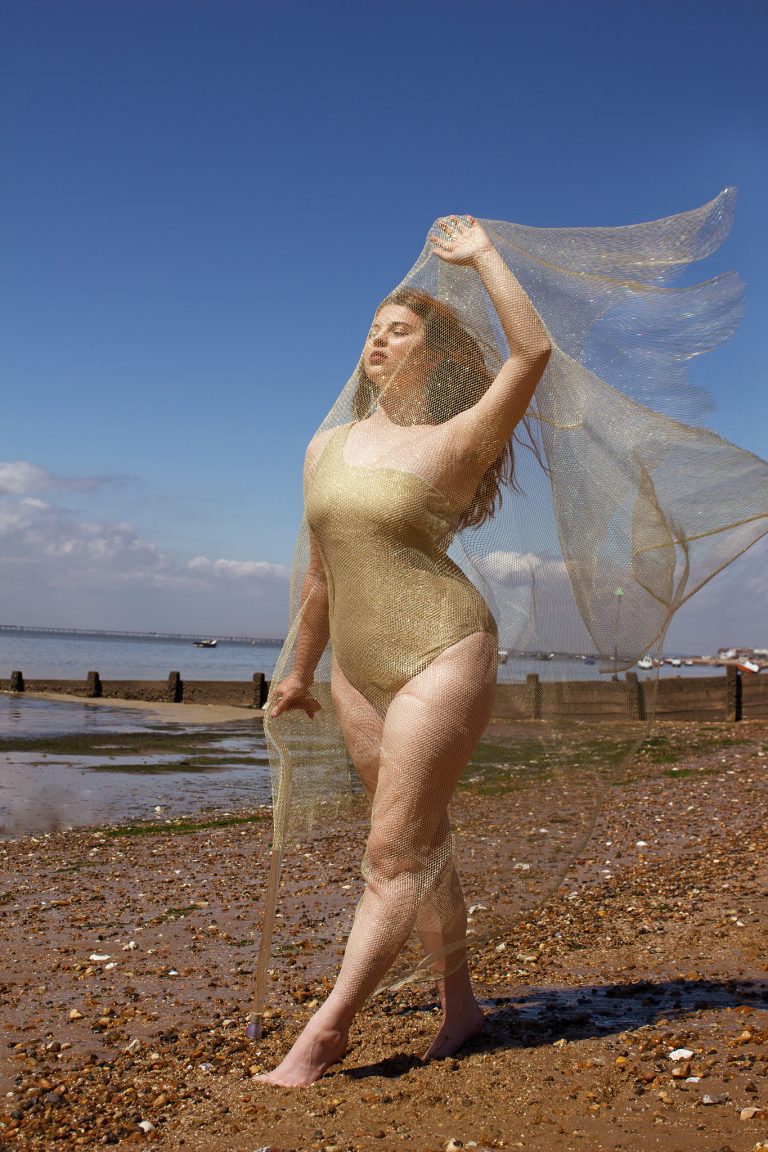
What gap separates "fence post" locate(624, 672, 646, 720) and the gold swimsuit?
0.81 m

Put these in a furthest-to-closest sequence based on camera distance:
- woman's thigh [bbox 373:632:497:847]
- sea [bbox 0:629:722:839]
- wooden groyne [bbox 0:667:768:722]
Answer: sea [bbox 0:629:722:839] → wooden groyne [bbox 0:667:768:722] → woman's thigh [bbox 373:632:497:847]

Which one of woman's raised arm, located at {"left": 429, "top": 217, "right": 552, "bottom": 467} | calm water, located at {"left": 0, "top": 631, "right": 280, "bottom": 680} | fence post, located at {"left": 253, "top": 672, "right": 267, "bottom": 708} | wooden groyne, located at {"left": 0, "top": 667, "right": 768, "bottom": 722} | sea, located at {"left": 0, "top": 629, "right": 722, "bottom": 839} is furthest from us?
calm water, located at {"left": 0, "top": 631, "right": 280, "bottom": 680}

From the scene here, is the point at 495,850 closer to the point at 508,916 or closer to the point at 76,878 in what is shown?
the point at 508,916

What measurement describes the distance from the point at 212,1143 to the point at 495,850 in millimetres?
1371

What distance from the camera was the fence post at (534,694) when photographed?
379 cm

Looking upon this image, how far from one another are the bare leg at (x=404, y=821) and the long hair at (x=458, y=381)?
0.60 m

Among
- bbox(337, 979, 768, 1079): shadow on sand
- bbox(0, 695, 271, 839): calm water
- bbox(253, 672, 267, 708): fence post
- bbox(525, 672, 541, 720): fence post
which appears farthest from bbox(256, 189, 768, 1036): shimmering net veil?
bbox(253, 672, 267, 708): fence post

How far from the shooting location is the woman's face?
3.54 metres

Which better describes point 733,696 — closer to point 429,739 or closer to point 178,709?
point 178,709

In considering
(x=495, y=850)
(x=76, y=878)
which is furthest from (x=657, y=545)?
(x=76, y=878)

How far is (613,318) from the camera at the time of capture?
12.4 feet

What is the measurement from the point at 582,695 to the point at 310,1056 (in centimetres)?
159

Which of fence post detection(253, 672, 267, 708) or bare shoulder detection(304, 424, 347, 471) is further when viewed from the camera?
fence post detection(253, 672, 267, 708)

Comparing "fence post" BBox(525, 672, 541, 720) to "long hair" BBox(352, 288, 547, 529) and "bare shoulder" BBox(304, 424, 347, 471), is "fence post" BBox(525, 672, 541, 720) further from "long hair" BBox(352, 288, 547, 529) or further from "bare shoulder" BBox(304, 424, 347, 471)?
"bare shoulder" BBox(304, 424, 347, 471)
